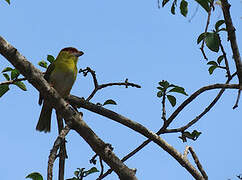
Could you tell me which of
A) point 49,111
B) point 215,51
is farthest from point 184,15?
point 49,111

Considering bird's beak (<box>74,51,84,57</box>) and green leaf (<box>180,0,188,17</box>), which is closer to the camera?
green leaf (<box>180,0,188,17</box>)

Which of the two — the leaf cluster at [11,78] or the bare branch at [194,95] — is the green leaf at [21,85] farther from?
the bare branch at [194,95]

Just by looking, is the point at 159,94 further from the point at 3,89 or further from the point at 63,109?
the point at 3,89

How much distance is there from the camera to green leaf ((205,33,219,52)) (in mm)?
3197

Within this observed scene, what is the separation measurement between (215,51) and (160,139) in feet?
2.72

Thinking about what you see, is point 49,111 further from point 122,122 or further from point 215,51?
point 215,51

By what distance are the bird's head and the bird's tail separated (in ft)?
2.72

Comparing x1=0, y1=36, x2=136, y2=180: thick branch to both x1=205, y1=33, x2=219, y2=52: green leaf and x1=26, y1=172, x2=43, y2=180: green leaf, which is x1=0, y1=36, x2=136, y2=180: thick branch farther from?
x1=205, y1=33, x2=219, y2=52: green leaf

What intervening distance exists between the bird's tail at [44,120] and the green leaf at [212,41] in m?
2.55

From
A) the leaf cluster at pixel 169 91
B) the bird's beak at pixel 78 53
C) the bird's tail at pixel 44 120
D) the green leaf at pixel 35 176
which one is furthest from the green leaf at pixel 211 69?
the bird's beak at pixel 78 53

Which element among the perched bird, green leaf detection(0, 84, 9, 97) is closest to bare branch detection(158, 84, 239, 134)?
green leaf detection(0, 84, 9, 97)

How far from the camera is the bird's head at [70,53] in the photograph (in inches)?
226

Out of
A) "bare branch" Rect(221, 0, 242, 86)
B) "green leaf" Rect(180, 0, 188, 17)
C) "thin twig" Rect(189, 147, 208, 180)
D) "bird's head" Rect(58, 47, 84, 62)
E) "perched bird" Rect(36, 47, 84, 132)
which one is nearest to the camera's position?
"bare branch" Rect(221, 0, 242, 86)

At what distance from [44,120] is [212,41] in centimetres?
272
